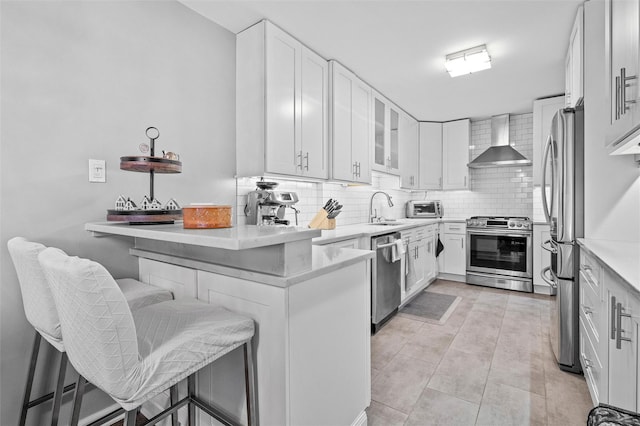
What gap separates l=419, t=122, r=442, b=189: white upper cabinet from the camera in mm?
4906

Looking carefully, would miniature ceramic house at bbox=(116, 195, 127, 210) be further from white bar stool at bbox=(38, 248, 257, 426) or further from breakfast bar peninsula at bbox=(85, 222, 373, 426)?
white bar stool at bbox=(38, 248, 257, 426)

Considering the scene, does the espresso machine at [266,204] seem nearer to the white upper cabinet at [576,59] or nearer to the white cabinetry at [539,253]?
the white upper cabinet at [576,59]

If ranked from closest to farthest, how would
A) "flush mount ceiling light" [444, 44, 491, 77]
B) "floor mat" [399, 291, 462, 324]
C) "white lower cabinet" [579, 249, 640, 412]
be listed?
"white lower cabinet" [579, 249, 640, 412] < "flush mount ceiling light" [444, 44, 491, 77] < "floor mat" [399, 291, 462, 324]

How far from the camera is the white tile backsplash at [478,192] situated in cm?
407

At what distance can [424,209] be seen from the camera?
200 inches

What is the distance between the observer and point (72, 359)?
1.03 metres

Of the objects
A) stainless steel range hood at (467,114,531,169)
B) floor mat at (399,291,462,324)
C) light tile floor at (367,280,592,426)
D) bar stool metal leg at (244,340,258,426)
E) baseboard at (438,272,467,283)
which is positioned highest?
stainless steel range hood at (467,114,531,169)

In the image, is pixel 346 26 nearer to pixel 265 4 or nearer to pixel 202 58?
pixel 265 4

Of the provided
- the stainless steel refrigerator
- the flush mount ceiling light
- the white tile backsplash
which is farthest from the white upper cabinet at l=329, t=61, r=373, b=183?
the stainless steel refrigerator

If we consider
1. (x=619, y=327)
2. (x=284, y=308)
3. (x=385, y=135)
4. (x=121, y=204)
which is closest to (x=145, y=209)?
(x=121, y=204)

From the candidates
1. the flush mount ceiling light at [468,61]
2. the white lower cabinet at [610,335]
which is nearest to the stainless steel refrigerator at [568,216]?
the white lower cabinet at [610,335]

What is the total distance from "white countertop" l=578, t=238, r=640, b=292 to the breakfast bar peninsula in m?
0.97

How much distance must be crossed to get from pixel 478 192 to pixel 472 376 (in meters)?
3.63

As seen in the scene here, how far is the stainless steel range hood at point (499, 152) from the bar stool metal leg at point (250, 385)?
14.6ft
